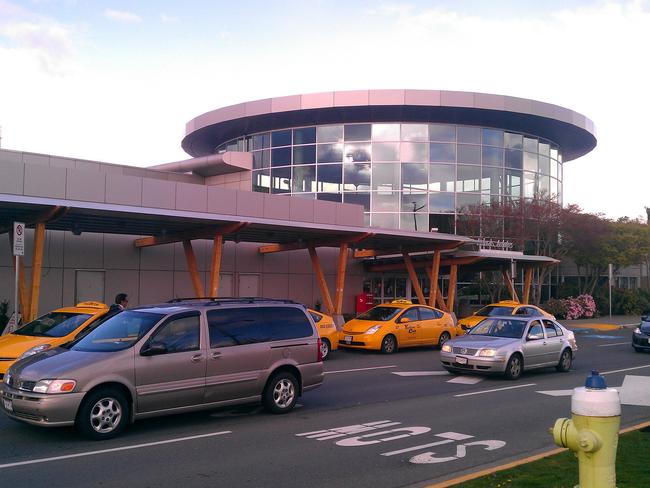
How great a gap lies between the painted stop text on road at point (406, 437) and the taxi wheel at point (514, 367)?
553 cm

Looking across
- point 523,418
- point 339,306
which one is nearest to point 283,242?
point 339,306

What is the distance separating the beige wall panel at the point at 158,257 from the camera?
24453mm

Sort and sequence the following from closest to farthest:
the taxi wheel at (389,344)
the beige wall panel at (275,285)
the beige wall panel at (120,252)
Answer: the taxi wheel at (389,344)
the beige wall panel at (120,252)
the beige wall panel at (275,285)

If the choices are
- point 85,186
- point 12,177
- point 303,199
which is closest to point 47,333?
point 12,177

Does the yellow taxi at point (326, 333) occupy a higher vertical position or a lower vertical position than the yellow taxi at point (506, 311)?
lower

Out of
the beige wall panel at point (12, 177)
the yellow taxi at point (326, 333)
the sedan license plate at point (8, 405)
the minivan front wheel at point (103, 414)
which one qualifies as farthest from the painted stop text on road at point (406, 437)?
the beige wall panel at point (12, 177)

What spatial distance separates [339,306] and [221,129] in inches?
871

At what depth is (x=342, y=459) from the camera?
8.05 metres

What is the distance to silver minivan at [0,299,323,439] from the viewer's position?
8.65 meters

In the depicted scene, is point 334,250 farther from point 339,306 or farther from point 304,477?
point 304,477

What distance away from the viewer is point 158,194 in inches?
791

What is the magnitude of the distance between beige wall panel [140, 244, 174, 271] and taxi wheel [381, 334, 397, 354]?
9271 mm

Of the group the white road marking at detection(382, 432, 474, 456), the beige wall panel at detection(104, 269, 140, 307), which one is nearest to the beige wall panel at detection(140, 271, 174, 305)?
the beige wall panel at detection(104, 269, 140, 307)

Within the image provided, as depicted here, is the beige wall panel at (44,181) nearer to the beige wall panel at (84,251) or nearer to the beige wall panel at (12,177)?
the beige wall panel at (12,177)
